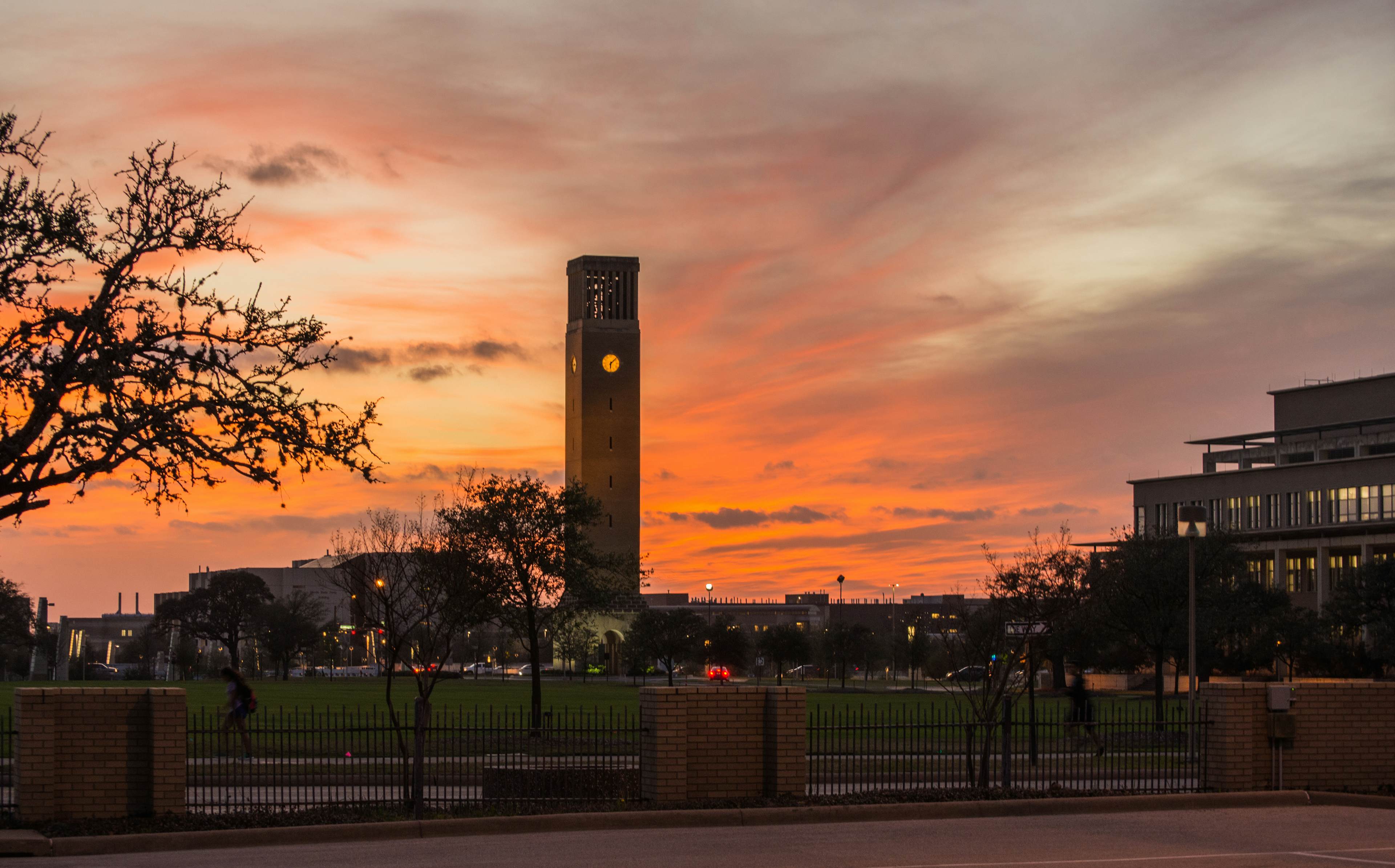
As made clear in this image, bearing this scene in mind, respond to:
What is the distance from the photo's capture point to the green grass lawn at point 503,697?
180 ft

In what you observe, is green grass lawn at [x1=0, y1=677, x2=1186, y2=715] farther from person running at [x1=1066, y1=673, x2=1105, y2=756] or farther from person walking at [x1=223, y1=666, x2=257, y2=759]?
person walking at [x1=223, y1=666, x2=257, y2=759]

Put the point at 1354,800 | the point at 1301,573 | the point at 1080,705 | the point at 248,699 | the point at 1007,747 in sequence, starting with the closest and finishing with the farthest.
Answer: the point at 1007,747
the point at 1354,800
the point at 248,699
the point at 1080,705
the point at 1301,573

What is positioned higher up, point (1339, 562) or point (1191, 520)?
point (1191, 520)

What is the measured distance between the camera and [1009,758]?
19.9 m

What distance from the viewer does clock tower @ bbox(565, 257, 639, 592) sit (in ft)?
504

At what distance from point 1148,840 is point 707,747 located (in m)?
5.23

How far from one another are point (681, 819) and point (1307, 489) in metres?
106

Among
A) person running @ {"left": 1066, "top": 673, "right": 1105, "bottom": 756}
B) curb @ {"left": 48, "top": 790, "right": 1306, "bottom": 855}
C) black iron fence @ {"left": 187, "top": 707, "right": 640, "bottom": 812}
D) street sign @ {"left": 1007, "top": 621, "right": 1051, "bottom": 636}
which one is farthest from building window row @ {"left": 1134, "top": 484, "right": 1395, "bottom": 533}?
curb @ {"left": 48, "top": 790, "right": 1306, "bottom": 855}

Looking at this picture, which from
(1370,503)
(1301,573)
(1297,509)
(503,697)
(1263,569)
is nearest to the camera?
→ (503,697)

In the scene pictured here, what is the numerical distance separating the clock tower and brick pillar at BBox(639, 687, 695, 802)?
130241 mm

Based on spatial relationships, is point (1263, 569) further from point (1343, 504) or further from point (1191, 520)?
point (1191, 520)

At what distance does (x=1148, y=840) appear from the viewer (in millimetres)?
16391

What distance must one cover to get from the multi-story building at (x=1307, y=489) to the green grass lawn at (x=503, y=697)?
109 feet

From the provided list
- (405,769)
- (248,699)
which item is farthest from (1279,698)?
(248,699)
